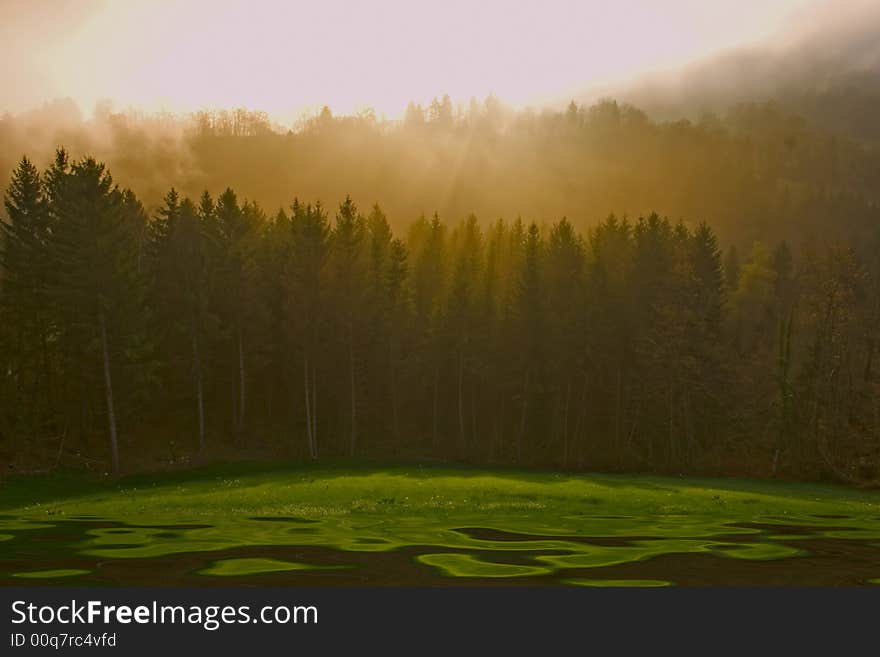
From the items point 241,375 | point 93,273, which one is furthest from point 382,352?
point 93,273

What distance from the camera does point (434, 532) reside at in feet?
78.5

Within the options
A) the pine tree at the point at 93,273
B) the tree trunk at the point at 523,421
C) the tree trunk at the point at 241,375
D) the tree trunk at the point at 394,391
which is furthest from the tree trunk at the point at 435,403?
the pine tree at the point at 93,273

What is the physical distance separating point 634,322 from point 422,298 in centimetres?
2754

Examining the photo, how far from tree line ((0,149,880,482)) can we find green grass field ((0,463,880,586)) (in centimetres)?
1694

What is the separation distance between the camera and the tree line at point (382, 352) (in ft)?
198

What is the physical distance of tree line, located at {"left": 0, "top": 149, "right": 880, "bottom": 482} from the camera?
6047 cm

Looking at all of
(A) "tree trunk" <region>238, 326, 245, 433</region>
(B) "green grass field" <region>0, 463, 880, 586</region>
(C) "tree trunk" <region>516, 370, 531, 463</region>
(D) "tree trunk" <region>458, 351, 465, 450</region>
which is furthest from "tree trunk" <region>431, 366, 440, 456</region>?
(B) "green grass field" <region>0, 463, 880, 586</region>

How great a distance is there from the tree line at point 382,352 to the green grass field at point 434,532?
55.6 ft

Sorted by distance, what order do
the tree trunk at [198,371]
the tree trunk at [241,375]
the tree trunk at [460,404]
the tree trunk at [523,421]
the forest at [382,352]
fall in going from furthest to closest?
the tree trunk at [460,404], the tree trunk at [523,421], the tree trunk at [241,375], the tree trunk at [198,371], the forest at [382,352]

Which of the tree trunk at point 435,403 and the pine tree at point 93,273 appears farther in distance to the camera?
the tree trunk at point 435,403

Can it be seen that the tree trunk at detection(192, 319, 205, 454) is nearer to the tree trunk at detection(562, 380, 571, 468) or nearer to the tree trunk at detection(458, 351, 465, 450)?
the tree trunk at detection(458, 351, 465, 450)

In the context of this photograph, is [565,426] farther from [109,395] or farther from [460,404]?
[109,395]

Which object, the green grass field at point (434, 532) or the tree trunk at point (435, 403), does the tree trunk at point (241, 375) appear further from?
the green grass field at point (434, 532)

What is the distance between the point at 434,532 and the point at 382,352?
5816 cm
